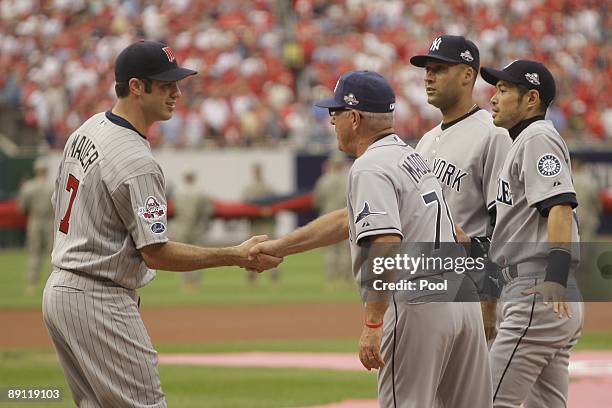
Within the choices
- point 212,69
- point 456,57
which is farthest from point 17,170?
point 456,57

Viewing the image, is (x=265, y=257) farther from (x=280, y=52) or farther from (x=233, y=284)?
(x=280, y=52)

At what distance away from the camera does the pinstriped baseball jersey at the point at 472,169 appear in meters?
6.88

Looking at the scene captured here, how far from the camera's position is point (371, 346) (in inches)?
211

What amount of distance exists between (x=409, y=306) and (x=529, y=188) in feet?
3.86

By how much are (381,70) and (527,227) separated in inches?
982

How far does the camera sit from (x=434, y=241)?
5629mm

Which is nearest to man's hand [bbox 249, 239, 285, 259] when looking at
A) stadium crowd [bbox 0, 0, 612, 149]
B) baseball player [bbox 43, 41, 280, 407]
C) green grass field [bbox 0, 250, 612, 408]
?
baseball player [bbox 43, 41, 280, 407]

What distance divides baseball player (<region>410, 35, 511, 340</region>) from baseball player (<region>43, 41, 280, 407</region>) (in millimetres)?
1843

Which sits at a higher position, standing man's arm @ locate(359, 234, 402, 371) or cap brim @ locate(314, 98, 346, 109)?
cap brim @ locate(314, 98, 346, 109)

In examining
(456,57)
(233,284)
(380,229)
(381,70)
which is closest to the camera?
(380,229)

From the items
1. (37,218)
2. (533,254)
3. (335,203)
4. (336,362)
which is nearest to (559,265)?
(533,254)

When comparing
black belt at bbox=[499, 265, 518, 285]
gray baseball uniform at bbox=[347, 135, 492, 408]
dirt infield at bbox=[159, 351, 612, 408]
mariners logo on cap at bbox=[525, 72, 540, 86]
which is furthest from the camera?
dirt infield at bbox=[159, 351, 612, 408]

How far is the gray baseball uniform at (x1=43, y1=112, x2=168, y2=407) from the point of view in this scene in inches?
219

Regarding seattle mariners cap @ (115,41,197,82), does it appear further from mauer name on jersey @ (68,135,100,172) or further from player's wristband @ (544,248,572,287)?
player's wristband @ (544,248,572,287)
